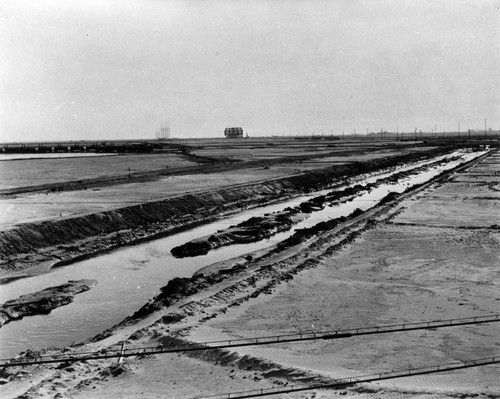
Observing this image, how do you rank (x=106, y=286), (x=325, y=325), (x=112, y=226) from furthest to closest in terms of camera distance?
(x=112, y=226) → (x=106, y=286) → (x=325, y=325)

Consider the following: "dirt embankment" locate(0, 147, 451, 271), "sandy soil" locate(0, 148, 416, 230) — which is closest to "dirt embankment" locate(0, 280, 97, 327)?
"dirt embankment" locate(0, 147, 451, 271)

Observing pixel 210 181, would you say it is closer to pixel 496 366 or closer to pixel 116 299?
pixel 116 299

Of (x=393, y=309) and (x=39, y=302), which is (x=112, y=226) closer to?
(x=39, y=302)

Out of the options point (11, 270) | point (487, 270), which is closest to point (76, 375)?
point (11, 270)

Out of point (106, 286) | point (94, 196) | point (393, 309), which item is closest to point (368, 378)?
point (393, 309)

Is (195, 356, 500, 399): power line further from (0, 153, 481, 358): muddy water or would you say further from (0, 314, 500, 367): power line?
(0, 153, 481, 358): muddy water

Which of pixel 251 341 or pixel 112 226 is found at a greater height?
pixel 112 226
